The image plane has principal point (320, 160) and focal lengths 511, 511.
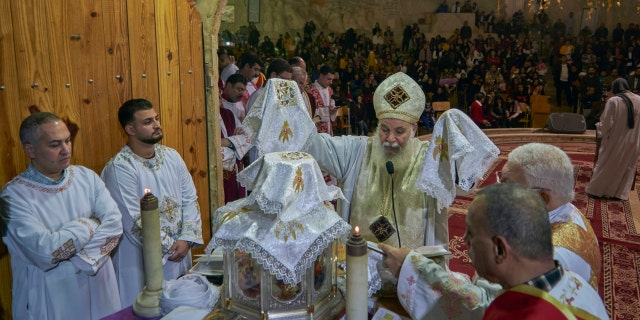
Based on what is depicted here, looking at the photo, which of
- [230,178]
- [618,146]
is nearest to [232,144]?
[230,178]

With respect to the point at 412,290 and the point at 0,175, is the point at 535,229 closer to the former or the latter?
the point at 412,290

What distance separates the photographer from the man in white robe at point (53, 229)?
8.52 ft

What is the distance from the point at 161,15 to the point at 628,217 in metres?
6.42

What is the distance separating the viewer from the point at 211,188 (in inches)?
168

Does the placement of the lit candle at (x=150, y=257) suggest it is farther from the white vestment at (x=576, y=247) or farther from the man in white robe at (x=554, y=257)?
the white vestment at (x=576, y=247)

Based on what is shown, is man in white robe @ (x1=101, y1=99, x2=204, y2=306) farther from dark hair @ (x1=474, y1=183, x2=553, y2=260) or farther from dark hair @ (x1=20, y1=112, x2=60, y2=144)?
dark hair @ (x1=474, y1=183, x2=553, y2=260)

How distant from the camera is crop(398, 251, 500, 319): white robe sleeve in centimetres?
190

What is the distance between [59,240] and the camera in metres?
2.60

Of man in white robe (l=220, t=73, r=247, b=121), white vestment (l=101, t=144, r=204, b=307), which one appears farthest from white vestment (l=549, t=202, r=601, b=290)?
man in white robe (l=220, t=73, r=247, b=121)

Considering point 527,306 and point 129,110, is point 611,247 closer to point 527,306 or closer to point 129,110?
point 527,306

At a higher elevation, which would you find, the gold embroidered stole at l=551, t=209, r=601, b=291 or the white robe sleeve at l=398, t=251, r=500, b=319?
the gold embroidered stole at l=551, t=209, r=601, b=291

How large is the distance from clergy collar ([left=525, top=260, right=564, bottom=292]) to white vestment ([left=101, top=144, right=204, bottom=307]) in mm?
2304

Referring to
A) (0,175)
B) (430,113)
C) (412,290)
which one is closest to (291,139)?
(412,290)

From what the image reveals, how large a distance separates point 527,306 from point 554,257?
613 mm
